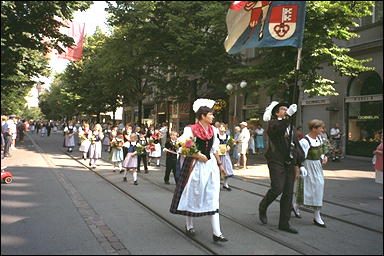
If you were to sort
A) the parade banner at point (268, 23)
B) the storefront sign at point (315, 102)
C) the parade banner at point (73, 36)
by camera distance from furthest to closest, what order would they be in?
the storefront sign at point (315, 102), the parade banner at point (73, 36), the parade banner at point (268, 23)

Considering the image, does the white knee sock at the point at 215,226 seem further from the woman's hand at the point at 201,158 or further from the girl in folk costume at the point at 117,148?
the girl in folk costume at the point at 117,148

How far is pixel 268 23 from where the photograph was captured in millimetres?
6516

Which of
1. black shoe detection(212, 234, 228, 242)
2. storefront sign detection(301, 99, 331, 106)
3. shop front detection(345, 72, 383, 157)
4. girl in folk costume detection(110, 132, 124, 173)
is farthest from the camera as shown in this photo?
storefront sign detection(301, 99, 331, 106)

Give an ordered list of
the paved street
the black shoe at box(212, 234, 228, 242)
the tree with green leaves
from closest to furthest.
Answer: the paved street < the black shoe at box(212, 234, 228, 242) < the tree with green leaves

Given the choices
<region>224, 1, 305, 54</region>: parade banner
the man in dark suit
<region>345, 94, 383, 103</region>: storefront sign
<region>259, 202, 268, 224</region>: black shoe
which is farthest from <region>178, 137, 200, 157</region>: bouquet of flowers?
<region>345, 94, 383, 103</region>: storefront sign

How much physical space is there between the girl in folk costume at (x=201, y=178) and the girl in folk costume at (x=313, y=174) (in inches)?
68.2

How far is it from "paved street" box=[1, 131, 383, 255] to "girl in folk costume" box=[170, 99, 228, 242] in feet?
1.26

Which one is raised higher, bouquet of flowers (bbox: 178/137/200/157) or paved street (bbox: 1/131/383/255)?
bouquet of flowers (bbox: 178/137/200/157)

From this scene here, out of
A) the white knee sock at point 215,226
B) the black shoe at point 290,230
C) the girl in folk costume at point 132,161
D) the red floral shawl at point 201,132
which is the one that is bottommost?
the black shoe at point 290,230

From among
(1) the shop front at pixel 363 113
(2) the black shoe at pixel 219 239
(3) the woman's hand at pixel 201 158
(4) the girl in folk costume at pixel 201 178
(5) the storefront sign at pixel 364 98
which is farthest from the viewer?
(1) the shop front at pixel 363 113

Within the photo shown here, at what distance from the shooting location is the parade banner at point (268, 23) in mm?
6383

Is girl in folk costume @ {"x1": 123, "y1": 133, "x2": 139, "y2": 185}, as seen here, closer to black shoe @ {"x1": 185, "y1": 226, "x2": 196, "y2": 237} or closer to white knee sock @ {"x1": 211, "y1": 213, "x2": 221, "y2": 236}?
black shoe @ {"x1": 185, "y1": 226, "x2": 196, "y2": 237}

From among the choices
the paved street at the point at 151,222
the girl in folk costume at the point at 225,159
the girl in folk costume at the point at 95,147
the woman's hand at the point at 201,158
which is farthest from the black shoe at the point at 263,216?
the girl in folk costume at the point at 95,147

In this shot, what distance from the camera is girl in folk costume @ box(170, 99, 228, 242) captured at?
573 cm
